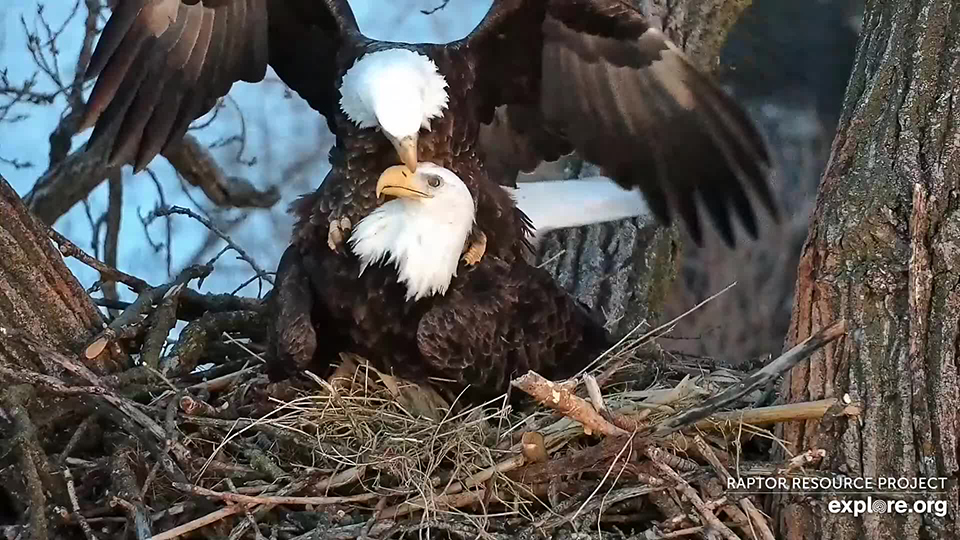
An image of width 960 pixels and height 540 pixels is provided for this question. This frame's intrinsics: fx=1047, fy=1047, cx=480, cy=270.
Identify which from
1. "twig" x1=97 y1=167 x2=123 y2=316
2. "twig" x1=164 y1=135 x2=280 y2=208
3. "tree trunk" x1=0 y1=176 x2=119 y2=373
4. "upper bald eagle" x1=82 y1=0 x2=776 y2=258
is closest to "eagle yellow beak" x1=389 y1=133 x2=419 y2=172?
"upper bald eagle" x1=82 y1=0 x2=776 y2=258

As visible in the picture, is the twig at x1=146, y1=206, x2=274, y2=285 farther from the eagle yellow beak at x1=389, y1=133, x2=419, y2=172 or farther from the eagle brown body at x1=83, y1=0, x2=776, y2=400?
the eagle yellow beak at x1=389, y1=133, x2=419, y2=172

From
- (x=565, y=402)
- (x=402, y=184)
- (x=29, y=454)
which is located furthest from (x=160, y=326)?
(x=565, y=402)

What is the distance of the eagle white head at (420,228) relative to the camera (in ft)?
5.89

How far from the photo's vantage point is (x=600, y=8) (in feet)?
7.00

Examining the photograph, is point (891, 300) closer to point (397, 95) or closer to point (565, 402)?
point (565, 402)

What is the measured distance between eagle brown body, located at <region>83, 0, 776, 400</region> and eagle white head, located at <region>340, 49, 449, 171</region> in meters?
0.04

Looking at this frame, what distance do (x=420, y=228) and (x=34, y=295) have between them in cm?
70

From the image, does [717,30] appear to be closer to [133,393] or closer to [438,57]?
[438,57]

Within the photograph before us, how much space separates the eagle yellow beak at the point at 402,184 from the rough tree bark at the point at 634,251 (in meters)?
0.97

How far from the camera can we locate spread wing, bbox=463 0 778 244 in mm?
2213

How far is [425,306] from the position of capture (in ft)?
6.21

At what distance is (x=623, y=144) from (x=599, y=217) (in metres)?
0.22

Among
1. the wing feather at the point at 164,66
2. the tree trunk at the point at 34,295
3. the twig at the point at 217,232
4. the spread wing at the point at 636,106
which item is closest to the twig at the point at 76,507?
the tree trunk at the point at 34,295

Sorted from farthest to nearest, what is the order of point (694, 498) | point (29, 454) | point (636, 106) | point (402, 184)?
point (636, 106), point (402, 184), point (29, 454), point (694, 498)
